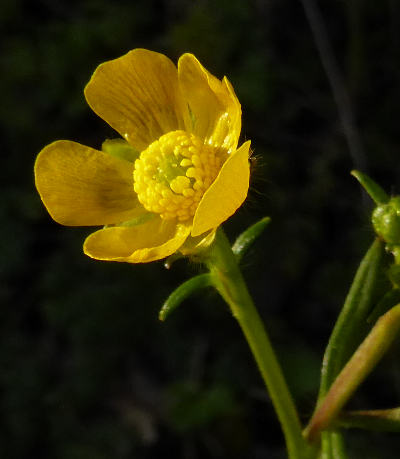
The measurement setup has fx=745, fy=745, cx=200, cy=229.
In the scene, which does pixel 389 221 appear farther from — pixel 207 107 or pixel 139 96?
pixel 139 96

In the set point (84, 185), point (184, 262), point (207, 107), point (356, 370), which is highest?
point (207, 107)

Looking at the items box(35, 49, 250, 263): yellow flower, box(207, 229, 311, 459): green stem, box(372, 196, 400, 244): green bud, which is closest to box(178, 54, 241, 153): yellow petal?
box(35, 49, 250, 263): yellow flower

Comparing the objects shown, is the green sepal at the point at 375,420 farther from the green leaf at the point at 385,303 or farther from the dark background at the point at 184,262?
the dark background at the point at 184,262

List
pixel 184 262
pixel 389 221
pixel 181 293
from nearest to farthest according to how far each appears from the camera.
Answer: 1. pixel 389 221
2. pixel 181 293
3. pixel 184 262

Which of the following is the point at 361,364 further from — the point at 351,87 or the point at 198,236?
the point at 351,87

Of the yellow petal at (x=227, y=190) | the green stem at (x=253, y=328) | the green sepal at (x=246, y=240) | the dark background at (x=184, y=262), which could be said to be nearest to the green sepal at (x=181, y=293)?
the green stem at (x=253, y=328)

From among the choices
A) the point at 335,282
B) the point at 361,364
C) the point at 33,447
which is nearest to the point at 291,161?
A: the point at 335,282

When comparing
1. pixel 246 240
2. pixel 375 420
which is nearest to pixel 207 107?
pixel 246 240
